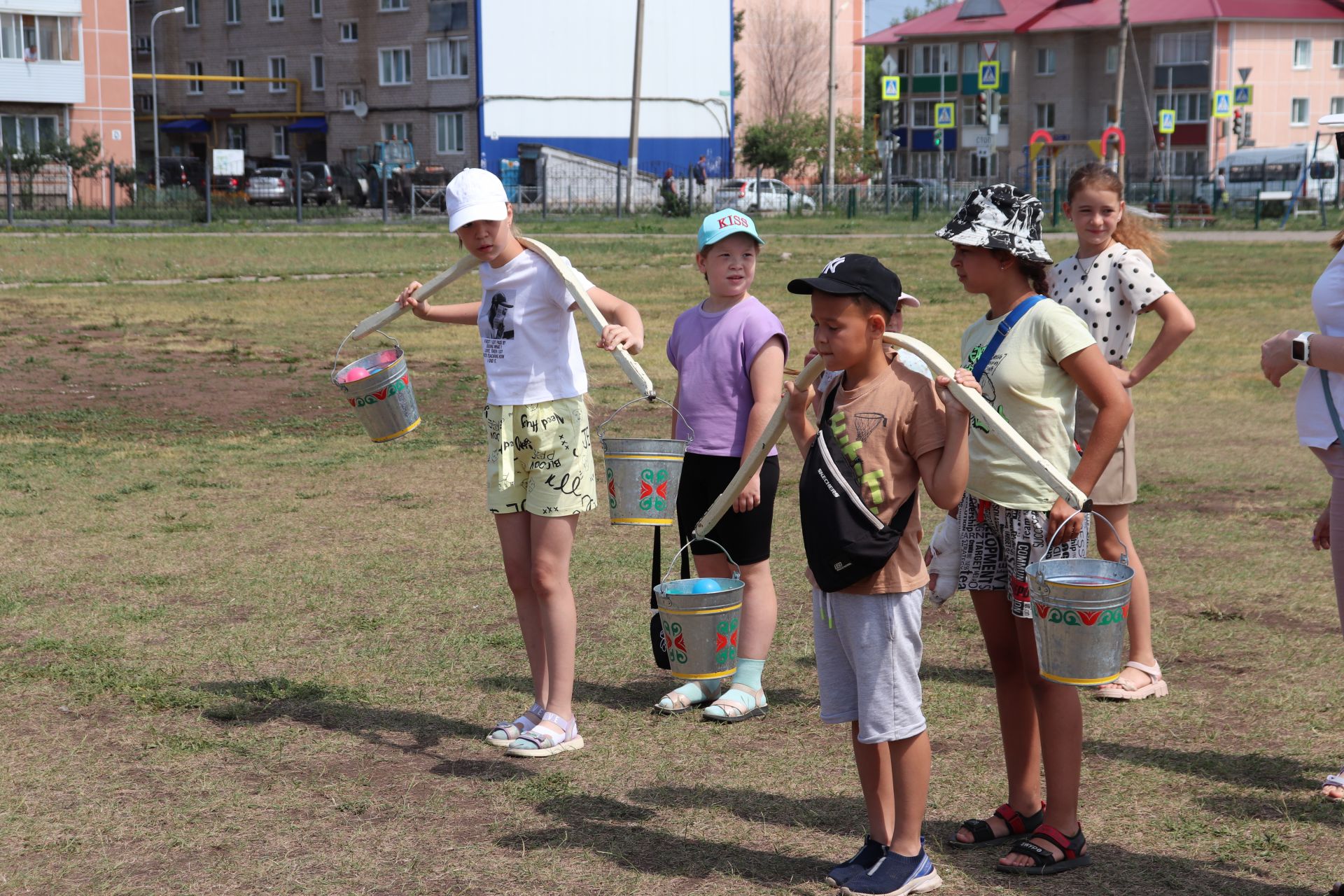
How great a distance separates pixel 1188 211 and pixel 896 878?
45.0m

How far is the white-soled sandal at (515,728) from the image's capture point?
521 cm

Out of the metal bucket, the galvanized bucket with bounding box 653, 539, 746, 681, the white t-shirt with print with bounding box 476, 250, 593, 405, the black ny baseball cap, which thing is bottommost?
the galvanized bucket with bounding box 653, 539, 746, 681

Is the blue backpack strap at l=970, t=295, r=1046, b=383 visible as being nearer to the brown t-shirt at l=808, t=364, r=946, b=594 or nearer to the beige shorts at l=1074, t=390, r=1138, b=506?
the brown t-shirt at l=808, t=364, r=946, b=594

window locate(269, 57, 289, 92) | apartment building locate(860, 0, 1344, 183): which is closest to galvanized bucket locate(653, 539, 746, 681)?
apartment building locate(860, 0, 1344, 183)

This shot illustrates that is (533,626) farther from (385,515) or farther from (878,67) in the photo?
(878,67)

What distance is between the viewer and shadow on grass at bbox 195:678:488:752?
5363 mm

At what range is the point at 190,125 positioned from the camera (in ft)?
233

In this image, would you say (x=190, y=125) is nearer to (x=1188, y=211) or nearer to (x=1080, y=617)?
(x=1188, y=211)

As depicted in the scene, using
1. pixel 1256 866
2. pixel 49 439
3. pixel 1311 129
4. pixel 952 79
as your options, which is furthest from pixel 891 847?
pixel 952 79

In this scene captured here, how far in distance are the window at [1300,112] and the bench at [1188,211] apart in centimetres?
3171

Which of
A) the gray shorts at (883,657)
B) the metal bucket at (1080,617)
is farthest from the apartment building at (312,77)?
the metal bucket at (1080,617)

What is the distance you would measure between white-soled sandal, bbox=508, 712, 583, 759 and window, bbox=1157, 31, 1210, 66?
74258mm

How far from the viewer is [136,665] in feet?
19.7

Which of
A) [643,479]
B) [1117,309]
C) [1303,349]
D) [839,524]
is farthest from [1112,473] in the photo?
[839,524]
